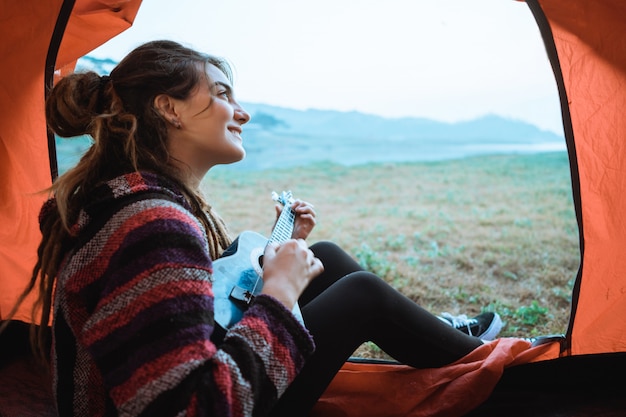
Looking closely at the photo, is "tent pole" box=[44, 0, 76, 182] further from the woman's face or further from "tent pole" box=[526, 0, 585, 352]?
"tent pole" box=[526, 0, 585, 352]

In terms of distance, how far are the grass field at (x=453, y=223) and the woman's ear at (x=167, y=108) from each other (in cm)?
40

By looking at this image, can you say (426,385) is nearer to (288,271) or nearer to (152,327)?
(288,271)

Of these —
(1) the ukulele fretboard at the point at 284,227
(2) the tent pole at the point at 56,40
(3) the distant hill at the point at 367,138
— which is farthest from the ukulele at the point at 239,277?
(3) the distant hill at the point at 367,138

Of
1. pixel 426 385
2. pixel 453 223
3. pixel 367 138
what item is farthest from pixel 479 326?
pixel 367 138

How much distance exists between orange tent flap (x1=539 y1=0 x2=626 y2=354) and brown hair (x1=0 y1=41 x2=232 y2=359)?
859 millimetres

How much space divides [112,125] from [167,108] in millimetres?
112

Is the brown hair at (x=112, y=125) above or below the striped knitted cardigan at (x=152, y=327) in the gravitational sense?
above

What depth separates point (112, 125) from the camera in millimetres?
1006

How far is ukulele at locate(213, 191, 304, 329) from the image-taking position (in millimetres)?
936

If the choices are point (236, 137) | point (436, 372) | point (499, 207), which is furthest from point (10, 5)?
point (499, 207)

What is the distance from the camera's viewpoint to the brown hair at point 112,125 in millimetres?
952

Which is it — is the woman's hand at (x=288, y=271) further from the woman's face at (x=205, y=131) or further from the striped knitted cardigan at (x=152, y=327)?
the woman's face at (x=205, y=131)

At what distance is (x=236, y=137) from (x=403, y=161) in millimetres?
5254

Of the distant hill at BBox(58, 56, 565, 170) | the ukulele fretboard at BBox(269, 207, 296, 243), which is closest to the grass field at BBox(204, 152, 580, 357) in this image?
the ukulele fretboard at BBox(269, 207, 296, 243)
